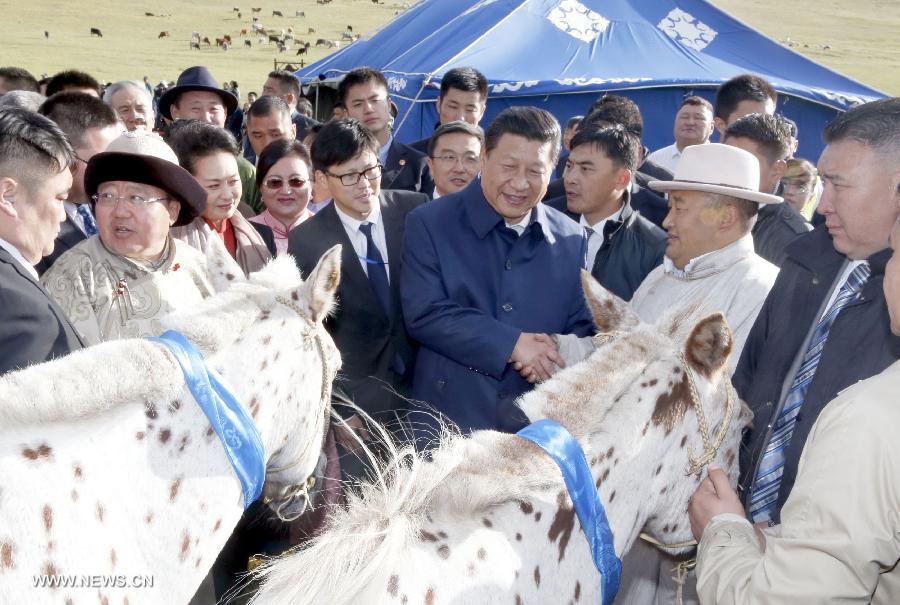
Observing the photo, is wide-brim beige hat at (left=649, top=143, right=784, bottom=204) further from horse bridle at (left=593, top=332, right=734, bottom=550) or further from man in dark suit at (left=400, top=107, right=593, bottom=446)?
horse bridle at (left=593, top=332, right=734, bottom=550)

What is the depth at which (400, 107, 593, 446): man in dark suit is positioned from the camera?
3.24 m

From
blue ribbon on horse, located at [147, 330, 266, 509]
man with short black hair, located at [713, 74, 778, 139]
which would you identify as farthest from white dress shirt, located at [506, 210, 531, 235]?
man with short black hair, located at [713, 74, 778, 139]

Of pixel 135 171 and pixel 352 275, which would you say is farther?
pixel 352 275

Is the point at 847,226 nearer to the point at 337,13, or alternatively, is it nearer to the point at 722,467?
the point at 722,467

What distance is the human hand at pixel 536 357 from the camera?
2904 millimetres

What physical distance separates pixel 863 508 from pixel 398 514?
0.91 m

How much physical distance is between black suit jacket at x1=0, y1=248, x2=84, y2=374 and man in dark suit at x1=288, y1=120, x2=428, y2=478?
63.0 inches

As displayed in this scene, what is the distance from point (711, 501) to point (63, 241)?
9.29 ft

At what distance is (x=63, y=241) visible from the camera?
11.1 ft

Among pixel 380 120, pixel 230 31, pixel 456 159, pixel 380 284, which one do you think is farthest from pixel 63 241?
pixel 230 31

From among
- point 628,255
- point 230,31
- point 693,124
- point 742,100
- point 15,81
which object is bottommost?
point 628,255

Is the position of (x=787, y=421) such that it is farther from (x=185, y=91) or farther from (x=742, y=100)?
(x=185, y=91)

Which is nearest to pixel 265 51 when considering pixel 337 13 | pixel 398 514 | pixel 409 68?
pixel 337 13

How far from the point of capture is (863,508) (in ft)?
4.68
